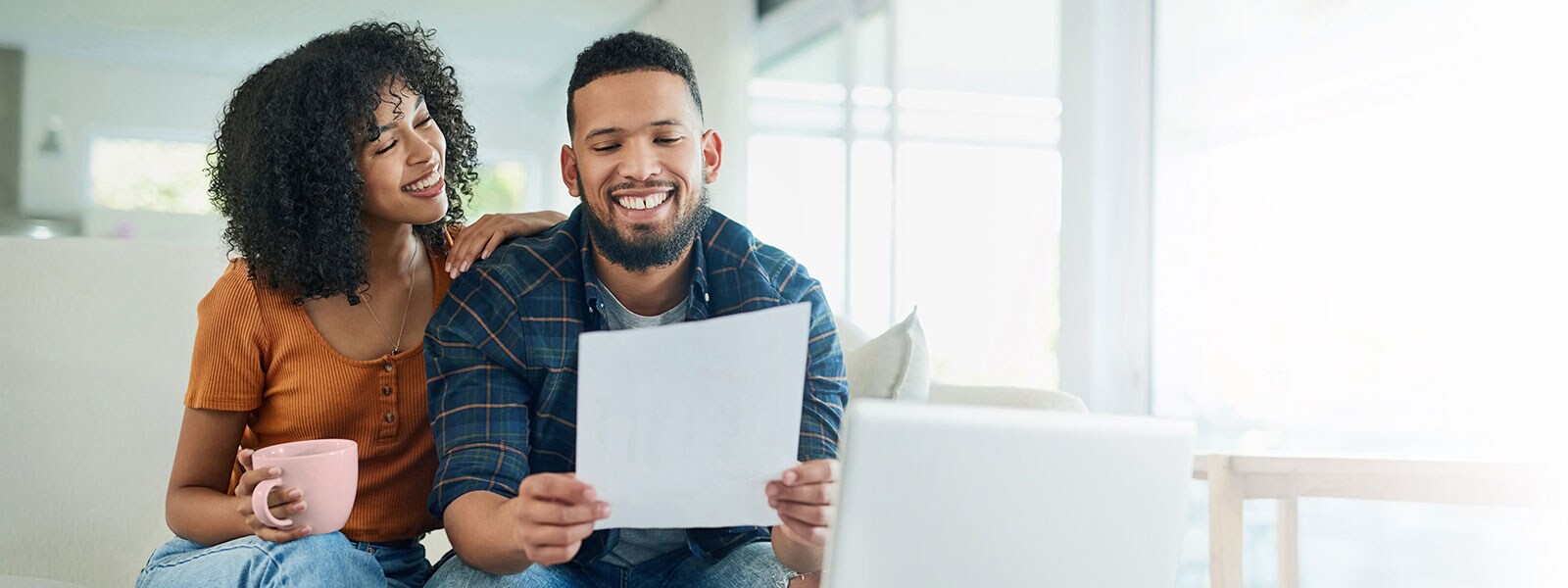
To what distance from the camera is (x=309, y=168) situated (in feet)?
4.97

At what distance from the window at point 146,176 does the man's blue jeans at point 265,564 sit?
11.7 feet

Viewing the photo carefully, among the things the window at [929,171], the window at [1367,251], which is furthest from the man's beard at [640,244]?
the window at [929,171]

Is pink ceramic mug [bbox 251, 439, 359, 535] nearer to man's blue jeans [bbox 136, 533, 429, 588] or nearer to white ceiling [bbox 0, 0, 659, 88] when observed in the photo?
man's blue jeans [bbox 136, 533, 429, 588]

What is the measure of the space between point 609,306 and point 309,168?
16.1 inches

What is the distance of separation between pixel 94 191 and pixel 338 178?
11.8 ft

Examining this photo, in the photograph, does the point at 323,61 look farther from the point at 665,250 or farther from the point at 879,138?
the point at 879,138

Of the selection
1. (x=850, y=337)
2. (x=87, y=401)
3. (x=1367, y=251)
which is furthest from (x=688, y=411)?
(x=1367, y=251)

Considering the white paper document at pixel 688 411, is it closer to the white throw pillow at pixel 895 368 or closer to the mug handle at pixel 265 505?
the mug handle at pixel 265 505

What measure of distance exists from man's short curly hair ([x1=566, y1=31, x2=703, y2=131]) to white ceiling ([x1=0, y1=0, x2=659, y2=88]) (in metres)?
2.76

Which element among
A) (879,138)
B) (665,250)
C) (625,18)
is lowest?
(665,250)

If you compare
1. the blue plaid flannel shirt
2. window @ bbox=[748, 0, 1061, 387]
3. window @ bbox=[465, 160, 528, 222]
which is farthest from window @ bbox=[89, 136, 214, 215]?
the blue plaid flannel shirt

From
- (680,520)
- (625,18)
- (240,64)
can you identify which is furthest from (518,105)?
(680,520)

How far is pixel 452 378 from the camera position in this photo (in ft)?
4.68

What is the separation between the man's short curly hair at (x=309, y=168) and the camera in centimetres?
150
